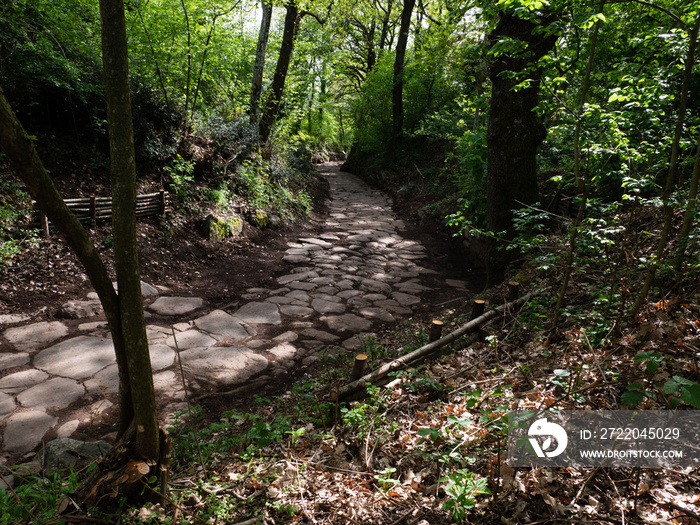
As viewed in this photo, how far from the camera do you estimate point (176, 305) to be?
15.2 feet

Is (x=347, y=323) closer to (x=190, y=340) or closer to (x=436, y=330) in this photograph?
(x=436, y=330)

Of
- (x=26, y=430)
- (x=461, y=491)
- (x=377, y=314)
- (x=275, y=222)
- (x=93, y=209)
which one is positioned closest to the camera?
(x=461, y=491)

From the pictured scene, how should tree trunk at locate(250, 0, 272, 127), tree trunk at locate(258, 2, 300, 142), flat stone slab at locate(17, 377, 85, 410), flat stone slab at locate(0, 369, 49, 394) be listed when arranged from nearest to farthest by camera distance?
flat stone slab at locate(17, 377, 85, 410) → flat stone slab at locate(0, 369, 49, 394) → tree trunk at locate(250, 0, 272, 127) → tree trunk at locate(258, 2, 300, 142)

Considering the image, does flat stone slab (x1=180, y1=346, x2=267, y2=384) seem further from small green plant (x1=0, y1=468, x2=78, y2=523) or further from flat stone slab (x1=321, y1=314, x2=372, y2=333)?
small green plant (x1=0, y1=468, x2=78, y2=523)

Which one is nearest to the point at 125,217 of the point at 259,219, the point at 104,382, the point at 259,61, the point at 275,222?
the point at 104,382

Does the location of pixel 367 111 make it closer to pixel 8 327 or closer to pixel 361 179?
pixel 361 179

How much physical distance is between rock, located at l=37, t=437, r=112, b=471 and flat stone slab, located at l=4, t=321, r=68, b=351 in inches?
57.4

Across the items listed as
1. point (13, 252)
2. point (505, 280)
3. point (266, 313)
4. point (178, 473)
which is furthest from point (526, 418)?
point (13, 252)

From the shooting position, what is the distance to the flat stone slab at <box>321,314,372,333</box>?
174 inches

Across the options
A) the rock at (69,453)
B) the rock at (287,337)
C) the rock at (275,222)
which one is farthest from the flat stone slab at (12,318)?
the rock at (275,222)

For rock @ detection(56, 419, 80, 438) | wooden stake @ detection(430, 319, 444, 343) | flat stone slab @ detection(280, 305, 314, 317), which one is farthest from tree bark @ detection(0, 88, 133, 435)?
flat stone slab @ detection(280, 305, 314, 317)

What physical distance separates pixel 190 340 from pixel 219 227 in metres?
3.17

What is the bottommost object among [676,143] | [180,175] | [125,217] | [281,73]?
[180,175]

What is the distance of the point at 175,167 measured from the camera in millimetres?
6758
